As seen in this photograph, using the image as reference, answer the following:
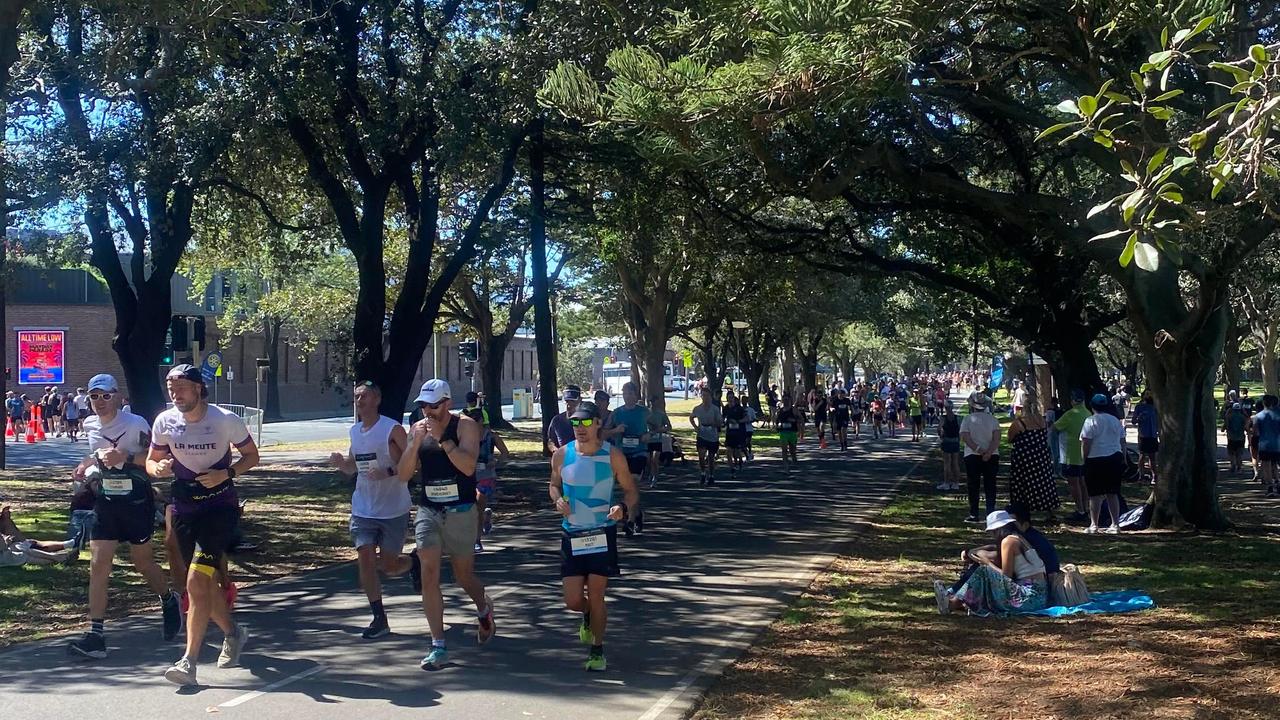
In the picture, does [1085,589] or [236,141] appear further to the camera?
[236,141]

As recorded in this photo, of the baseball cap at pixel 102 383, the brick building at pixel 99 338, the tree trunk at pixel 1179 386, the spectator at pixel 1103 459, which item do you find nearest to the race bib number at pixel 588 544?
the baseball cap at pixel 102 383

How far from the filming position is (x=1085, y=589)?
9.38 meters

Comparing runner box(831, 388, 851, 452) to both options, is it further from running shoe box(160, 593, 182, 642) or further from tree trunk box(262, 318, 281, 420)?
tree trunk box(262, 318, 281, 420)

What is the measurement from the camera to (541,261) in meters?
20.9

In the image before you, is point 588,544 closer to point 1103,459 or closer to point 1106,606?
point 1106,606

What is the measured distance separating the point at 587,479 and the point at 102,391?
Answer: 3167 millimetres

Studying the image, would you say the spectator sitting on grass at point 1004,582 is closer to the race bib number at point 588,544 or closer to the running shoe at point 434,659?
the race bib number at point 588,544

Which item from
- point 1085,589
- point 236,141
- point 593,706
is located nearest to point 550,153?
point 236,141

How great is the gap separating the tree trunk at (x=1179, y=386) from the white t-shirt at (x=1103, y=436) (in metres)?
→ 0.55

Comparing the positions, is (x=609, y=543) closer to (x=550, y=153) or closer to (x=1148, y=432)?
(x=550, y=153)

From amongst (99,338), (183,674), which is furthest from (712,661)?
(99,338)

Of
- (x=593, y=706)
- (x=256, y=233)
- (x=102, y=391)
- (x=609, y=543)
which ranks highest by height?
(x=256, y=233)

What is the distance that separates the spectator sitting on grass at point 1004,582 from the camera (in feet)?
29.9

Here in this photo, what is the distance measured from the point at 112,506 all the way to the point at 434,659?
7.19ft
